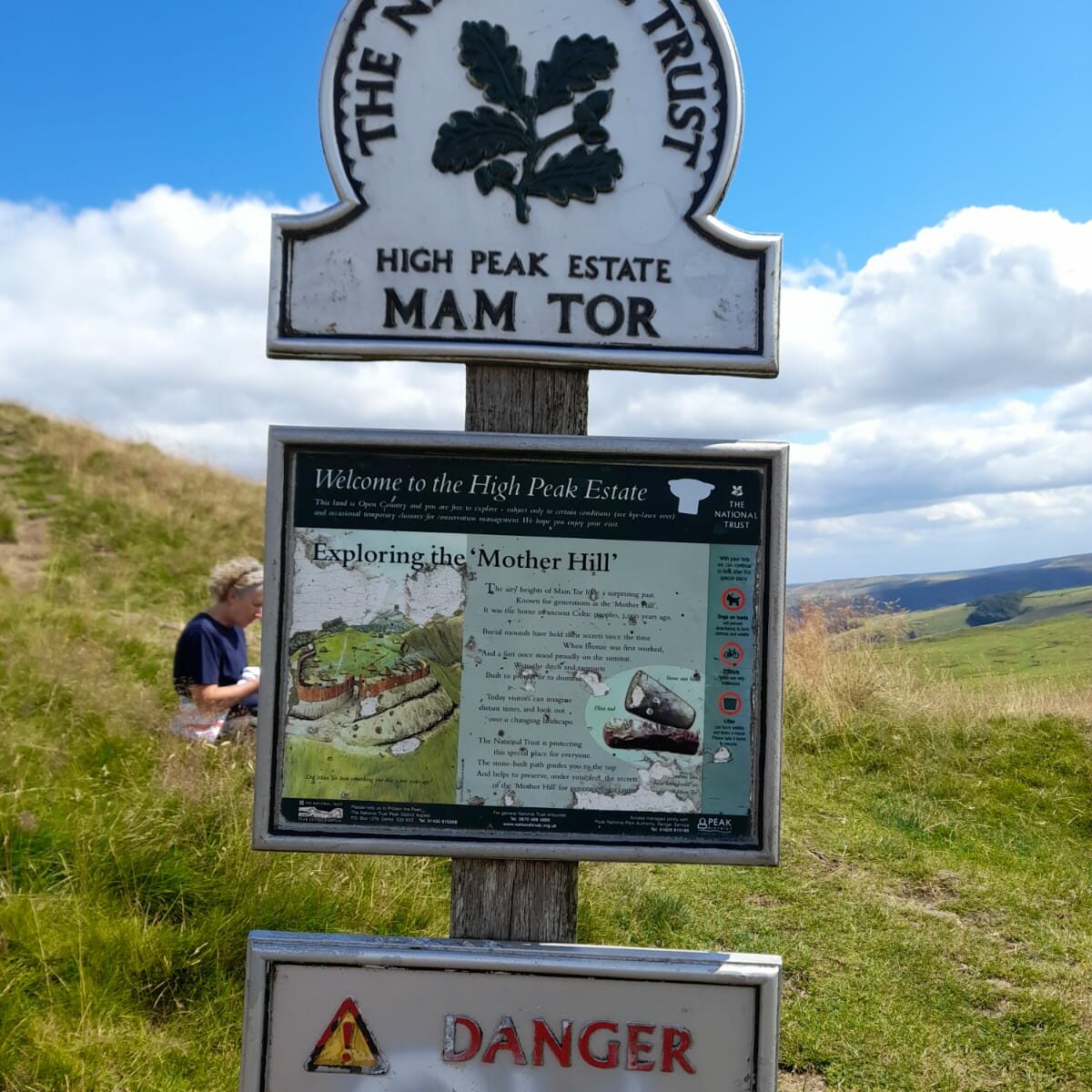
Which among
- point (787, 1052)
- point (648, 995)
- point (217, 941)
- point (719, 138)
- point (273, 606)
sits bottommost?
point (787, 1052)

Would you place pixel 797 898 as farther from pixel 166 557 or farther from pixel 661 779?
pixel 166 557

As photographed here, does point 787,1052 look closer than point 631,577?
No

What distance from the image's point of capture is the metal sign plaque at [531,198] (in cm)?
241

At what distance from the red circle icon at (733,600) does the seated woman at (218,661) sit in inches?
140

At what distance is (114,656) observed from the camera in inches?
326

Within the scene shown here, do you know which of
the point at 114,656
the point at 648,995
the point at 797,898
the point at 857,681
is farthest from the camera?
the point at 114,656

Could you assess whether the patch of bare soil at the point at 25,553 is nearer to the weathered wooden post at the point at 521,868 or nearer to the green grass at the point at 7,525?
the green grass at the point at 7,525

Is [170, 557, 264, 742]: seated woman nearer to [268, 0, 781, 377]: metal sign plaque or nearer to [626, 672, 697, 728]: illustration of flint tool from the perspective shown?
[268, 0, 781, 377]: metal sign plaque

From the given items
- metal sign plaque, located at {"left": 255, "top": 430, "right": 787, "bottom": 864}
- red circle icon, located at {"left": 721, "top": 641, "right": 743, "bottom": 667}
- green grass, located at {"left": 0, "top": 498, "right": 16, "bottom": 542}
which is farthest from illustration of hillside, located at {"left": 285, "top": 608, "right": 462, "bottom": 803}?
green grass, located at {"left": 0, "top": 498, "right": 16, "bottom": 542}

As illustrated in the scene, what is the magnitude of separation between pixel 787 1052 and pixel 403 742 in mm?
2154

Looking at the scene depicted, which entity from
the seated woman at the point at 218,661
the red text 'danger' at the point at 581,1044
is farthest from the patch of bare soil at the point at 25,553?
the red text 'danger' at the point at 581,1044

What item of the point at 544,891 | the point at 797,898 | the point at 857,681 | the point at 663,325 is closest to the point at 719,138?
the point at 663,325

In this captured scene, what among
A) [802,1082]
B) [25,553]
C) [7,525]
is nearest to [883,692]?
[802,1082]

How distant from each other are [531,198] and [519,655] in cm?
114
